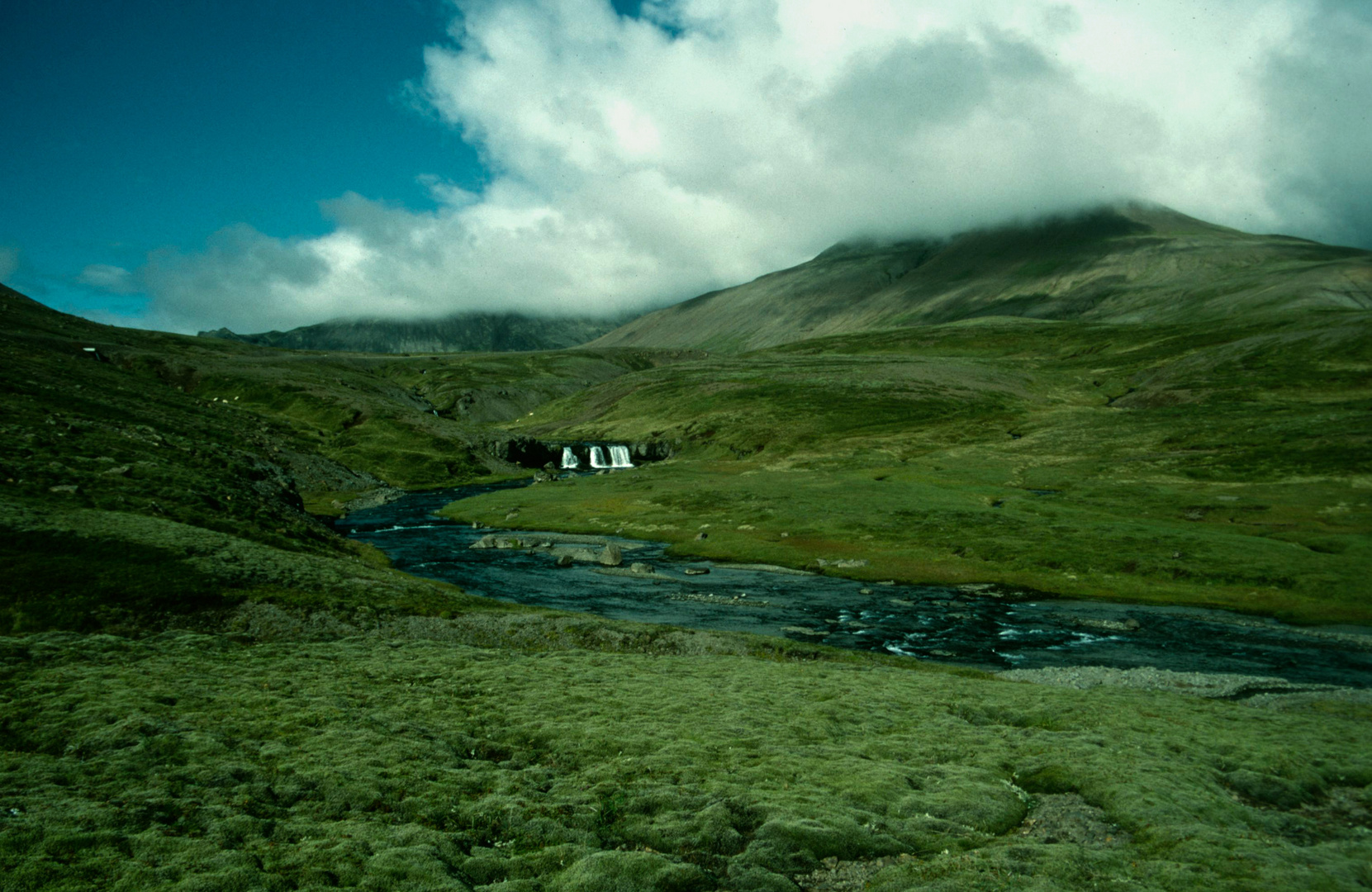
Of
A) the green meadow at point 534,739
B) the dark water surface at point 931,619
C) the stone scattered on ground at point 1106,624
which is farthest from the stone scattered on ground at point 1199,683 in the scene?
the stone scattered on ground at point 1106,624

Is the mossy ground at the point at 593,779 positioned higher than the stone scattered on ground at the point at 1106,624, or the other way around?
the mossy ground at the point at 593,779

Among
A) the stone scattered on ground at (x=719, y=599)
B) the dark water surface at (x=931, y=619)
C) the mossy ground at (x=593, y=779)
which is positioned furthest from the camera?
the stone scattered on ground at (x=719, y=599)

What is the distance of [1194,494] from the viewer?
102m

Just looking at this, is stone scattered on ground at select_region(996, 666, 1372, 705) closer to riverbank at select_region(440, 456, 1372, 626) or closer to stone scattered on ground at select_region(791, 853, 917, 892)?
A: riverbank at select_region(440, 456, 1372, 626)

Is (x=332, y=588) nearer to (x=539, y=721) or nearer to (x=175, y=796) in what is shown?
(x=539, y=721)

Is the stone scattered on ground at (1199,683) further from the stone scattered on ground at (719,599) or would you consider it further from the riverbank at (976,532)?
the stone scattered on ground at (719,599)

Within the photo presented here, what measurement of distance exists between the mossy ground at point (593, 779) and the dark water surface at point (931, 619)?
58.2 feet

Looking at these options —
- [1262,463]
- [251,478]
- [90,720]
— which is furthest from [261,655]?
[1262,463]

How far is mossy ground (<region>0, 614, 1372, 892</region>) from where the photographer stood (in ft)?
50.5

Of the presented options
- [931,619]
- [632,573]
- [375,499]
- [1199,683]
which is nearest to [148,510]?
[632,573]

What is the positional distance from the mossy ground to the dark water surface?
17725mm

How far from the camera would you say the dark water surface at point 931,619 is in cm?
4925

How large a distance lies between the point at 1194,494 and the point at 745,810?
352 feet

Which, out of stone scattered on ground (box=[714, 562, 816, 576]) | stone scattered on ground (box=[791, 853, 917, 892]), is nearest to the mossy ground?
stone scattered on ground (box=[791, 853, 917, 892])
